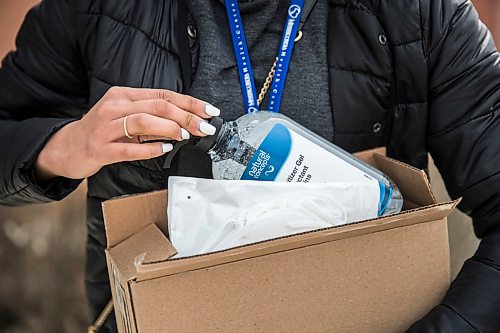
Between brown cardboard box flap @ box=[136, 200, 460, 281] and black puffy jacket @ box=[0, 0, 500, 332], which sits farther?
black puffy jacket @ box=[0, 0, 500, 332]

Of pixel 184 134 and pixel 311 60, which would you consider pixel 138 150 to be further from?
pixel 311 60

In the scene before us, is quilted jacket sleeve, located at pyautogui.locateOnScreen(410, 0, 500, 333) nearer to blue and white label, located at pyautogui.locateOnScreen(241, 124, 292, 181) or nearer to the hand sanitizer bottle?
the hand sanitizer bottle

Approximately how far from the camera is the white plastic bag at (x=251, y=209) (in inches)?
29.3

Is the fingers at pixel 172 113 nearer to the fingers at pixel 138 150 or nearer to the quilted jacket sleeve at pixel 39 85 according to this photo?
the fingers at pixel 138 150

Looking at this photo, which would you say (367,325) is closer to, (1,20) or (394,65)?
(394,65)

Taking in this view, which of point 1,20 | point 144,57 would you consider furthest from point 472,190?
point 1,20

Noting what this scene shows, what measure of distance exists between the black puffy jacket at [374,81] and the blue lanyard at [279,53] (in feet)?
0.22

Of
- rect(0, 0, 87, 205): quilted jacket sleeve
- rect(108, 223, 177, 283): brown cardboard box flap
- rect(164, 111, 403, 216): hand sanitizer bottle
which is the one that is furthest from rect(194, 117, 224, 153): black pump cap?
rect(0, 0, 87, 205): quilted jacket sleeve

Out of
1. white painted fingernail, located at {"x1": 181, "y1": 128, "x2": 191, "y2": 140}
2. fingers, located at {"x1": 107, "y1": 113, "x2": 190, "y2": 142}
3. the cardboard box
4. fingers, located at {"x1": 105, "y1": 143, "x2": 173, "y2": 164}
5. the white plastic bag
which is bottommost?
the cardboard box

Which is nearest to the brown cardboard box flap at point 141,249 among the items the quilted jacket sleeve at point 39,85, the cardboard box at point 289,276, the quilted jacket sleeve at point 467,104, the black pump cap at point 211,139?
the cardboard box at point 289,276

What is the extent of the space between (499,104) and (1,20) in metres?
1.43

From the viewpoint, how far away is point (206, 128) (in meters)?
0.77

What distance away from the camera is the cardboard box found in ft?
2.24

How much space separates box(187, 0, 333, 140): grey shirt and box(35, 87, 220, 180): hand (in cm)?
19
